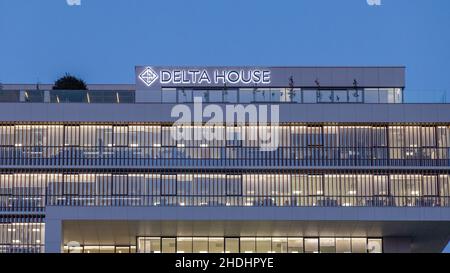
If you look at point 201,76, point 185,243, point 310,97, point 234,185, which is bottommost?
point 185,243

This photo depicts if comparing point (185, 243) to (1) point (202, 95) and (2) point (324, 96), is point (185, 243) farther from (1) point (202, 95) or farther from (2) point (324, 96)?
(2) point (324, 96)

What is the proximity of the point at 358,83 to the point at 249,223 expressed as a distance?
1334 centimetres

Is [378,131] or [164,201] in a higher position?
[378,131]

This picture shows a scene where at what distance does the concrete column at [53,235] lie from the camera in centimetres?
6844

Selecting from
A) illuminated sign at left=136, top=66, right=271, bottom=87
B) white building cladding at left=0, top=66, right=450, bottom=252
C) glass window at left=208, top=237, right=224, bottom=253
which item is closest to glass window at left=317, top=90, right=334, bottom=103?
white building cladding at left=0, top=66, right=450, bottom=252

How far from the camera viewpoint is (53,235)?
68.9 metres

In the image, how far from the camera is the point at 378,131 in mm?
72438

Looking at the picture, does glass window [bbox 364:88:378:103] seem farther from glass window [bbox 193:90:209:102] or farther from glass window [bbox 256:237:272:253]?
glass window [bbox 256:237:272:253]

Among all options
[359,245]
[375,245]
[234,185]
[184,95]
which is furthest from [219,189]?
[375,245]

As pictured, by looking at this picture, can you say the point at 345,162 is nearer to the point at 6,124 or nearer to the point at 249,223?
the point at 249,223

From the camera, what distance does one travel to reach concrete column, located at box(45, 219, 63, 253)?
225 ft
